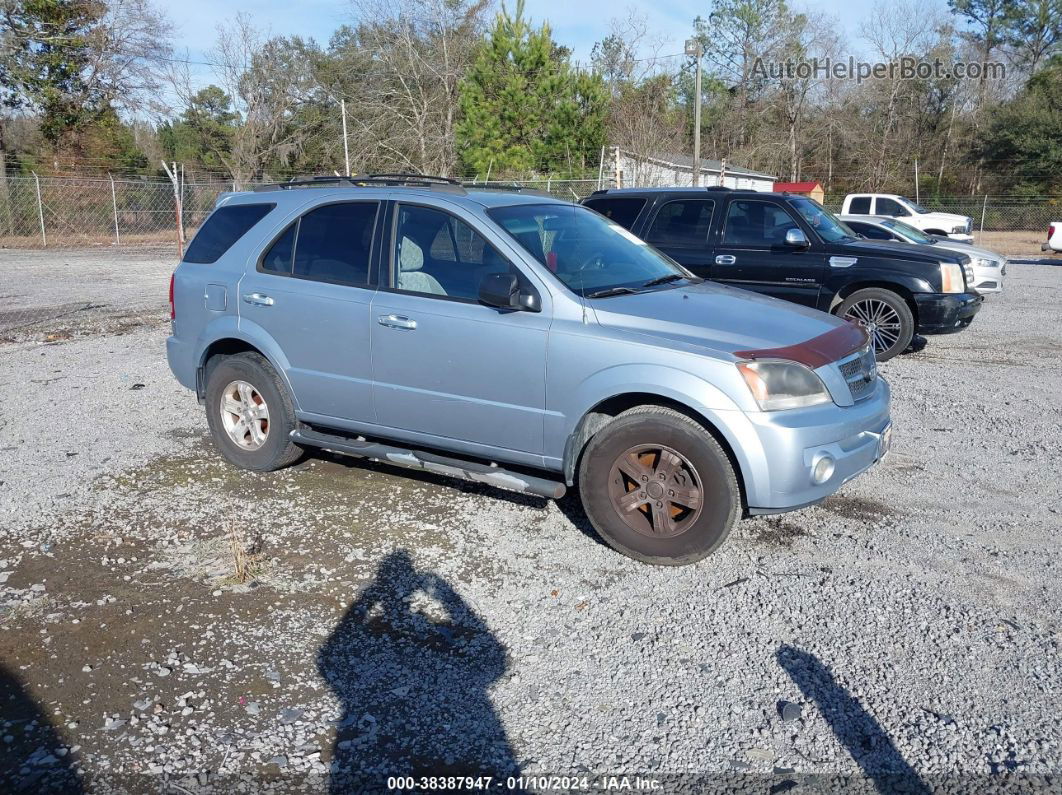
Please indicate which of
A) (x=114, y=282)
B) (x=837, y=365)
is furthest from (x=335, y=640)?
(x=114, y=282)

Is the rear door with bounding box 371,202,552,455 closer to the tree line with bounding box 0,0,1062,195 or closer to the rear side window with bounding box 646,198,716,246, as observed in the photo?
the rear side window with bounding box 646,198,716,246

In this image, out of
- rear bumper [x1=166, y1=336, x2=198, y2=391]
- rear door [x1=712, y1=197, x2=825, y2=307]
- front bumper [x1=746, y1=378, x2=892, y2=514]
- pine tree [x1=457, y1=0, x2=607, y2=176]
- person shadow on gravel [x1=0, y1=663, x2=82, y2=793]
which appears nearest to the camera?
person shadow on gravel [x1=0, y1=663, x2=82, y2=793]

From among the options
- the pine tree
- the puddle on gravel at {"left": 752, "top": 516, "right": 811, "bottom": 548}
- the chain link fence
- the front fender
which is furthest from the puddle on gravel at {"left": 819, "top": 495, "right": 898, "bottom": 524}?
the pine tree

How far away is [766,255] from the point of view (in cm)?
977

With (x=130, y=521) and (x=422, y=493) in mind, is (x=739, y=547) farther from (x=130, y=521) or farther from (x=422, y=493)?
(x=130, y=521)

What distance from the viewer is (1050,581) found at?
14.1ft

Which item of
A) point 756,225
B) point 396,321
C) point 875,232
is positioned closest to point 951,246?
point 875,232

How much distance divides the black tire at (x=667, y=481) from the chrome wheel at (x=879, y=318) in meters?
6.08

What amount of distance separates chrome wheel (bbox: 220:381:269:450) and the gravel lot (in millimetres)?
271

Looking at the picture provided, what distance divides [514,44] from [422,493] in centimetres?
3000

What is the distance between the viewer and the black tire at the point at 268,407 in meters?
5.70

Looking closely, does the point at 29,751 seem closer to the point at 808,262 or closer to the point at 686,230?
the point at 686,230

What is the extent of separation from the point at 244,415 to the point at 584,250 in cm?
251

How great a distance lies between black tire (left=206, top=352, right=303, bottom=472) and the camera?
225 inches
